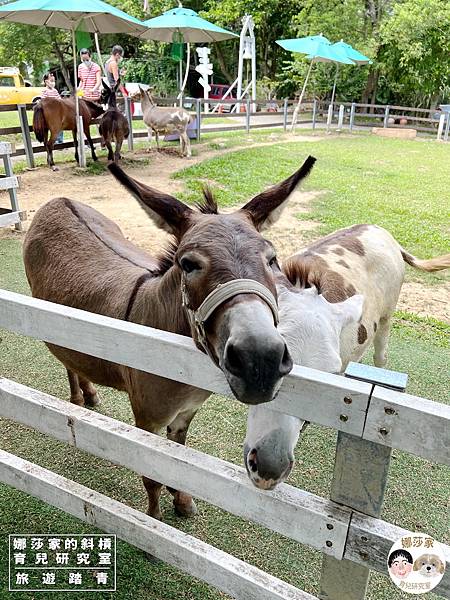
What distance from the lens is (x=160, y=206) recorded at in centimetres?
186

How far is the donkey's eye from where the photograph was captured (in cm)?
156

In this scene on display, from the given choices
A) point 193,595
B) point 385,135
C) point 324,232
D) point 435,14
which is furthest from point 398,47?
point 193,595

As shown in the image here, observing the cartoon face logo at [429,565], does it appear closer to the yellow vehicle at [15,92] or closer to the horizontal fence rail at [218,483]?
the horizontal fence rail at [218,483]

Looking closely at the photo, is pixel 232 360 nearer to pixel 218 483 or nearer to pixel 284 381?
pixel 284 381

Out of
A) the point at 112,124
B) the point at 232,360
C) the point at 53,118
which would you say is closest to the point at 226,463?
the point at 232,360

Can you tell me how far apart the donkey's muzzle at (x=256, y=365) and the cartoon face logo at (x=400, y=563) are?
60 centimetres

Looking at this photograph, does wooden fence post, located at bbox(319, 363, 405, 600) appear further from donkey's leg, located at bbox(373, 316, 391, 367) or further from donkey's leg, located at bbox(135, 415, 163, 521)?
donkey's leg, located at bbox(373, 316, 391, 367)

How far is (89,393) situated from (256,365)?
2.69m

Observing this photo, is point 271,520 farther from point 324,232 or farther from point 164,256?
point 324,232

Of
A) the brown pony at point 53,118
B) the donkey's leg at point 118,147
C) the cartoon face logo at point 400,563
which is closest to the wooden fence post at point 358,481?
the cartoon face logo at point 400,563

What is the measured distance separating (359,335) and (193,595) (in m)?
1.69

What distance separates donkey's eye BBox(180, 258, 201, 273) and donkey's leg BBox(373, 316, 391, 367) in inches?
97.8

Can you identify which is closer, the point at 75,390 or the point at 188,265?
the point at 188,265

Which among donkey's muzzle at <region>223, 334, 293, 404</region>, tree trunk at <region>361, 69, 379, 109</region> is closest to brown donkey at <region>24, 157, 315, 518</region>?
donkey's muzzle at <region>223, 334, 293, 404</region>
